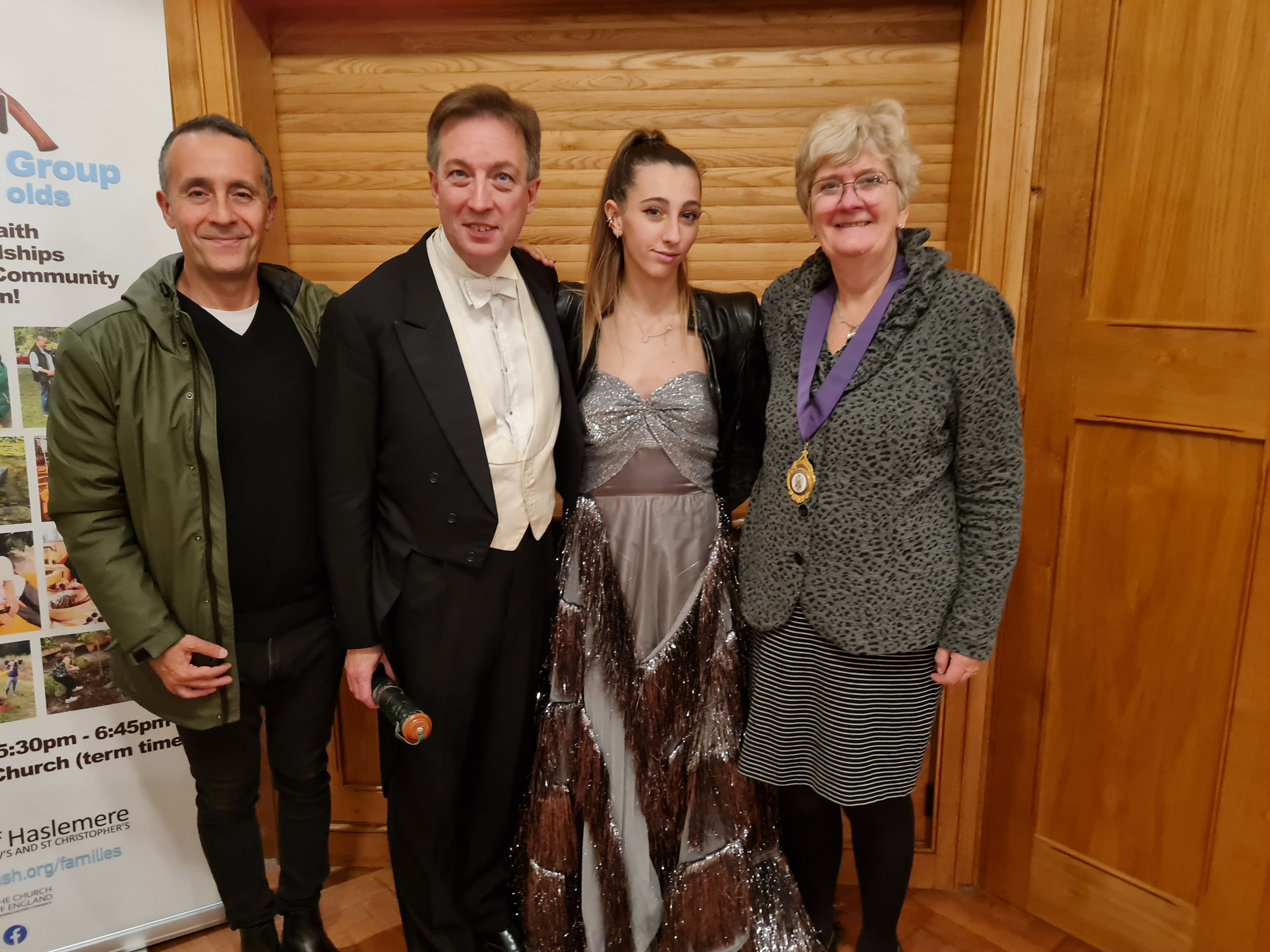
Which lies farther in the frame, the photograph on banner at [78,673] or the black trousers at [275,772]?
the photograph on banner at [78,673]

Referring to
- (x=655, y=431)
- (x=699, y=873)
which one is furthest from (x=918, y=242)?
(x=699, y=873)

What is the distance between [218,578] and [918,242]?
1.45 meters

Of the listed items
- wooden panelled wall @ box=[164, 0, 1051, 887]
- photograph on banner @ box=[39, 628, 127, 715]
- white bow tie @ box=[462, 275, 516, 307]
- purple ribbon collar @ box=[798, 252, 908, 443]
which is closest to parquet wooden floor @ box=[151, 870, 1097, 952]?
wooden panelled wall @ box=[164, 0, 1051, 887]

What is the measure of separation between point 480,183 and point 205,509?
79 cm

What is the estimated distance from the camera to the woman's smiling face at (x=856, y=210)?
1.40 m

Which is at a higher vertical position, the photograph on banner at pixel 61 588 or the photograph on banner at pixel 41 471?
the photograph on banner at pixel 41 471

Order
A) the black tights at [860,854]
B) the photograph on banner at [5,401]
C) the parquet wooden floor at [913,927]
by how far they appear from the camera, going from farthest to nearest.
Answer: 1. the parquet wooden floor at [913,927]
2. the photograph on banner at [5,401]
3. the black tights at [860,854]

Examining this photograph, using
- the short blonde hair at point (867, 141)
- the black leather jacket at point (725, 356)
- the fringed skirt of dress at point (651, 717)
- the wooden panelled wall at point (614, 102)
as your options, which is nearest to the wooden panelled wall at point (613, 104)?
the wooden panelled wall at point (614, 102)

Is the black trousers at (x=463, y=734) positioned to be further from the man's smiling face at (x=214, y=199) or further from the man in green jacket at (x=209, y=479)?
the man's smiling face at (x=214, y=199)

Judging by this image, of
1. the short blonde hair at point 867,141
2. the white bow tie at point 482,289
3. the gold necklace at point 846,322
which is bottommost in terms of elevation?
the gold necklace at point 846,322

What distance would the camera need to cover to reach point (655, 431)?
1634 millimetres

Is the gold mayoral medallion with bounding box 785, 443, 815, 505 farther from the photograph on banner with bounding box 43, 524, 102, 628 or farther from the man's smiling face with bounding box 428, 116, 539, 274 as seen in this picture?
the photograph on banner with bounding box 43, 524, 102, 628

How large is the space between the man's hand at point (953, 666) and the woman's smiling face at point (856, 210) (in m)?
0.74

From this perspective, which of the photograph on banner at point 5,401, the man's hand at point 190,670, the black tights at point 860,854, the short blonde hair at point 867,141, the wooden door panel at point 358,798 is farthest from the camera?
the wooden door panel at point 358,798
